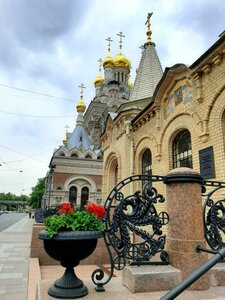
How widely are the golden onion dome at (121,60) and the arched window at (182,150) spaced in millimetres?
42724

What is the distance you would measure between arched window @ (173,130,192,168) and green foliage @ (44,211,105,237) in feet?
20.5

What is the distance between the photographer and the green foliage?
334 centimetres

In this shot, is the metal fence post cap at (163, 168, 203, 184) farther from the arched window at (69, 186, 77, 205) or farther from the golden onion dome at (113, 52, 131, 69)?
the golden onion dome at (113, 52, 131, 69)

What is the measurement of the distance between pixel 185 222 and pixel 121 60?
161 feet

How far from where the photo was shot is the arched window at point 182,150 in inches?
365

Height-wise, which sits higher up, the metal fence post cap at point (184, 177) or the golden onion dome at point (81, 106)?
the golden onion dome at point (81, 106)

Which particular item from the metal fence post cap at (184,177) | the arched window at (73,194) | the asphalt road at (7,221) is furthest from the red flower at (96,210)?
the arched window at (73,194)

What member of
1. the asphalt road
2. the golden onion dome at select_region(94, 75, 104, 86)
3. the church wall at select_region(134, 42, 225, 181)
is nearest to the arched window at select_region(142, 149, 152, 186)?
the church wall at select_region(134, 42, 225, 181)

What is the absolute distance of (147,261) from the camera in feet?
12.2

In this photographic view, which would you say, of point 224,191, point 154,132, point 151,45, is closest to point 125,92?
point 151,45

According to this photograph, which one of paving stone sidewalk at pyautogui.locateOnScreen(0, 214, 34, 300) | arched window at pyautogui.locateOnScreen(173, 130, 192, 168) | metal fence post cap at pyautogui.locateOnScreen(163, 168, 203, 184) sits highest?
arched window at pyautogui.locateOnScreen(173, 130, 192, 168)

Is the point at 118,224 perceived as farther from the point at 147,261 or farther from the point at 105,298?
the point at 105,298

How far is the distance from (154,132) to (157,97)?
1553mm

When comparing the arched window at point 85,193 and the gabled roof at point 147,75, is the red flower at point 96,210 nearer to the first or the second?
the gabled roof at point 147,75
